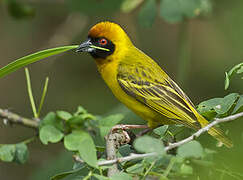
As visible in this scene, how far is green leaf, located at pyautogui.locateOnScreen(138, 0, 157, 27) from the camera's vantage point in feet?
15.8

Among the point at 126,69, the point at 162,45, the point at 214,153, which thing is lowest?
the point at 214,153

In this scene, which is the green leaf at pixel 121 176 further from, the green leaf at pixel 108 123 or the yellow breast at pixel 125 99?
the yellow breast at pixel 125 99

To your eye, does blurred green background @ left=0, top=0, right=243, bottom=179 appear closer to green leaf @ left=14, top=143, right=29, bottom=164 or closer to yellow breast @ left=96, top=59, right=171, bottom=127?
yellow breast @ left=96, top=59, right=171, bottom=127

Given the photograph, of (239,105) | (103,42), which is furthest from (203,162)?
(103,42)

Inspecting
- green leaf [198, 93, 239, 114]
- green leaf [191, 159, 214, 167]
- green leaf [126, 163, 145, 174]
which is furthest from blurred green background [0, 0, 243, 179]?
green leaf [191, 159, 214, 167]

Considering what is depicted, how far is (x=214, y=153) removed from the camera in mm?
1981

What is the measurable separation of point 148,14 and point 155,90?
1211 millimetres

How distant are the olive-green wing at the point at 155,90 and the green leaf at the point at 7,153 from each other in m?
1.14

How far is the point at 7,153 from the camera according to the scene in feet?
9.94

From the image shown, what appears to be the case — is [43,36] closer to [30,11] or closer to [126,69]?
[30,11]

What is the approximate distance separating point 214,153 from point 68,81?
559 centimetres

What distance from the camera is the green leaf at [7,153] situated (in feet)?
9.86

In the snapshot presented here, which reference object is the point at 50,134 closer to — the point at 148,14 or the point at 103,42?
the point at 103,42

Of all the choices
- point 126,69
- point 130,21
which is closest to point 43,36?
point 130,21
